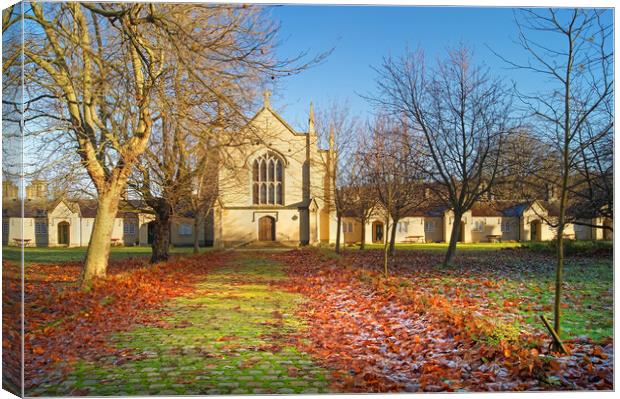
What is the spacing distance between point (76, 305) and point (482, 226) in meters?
4.88

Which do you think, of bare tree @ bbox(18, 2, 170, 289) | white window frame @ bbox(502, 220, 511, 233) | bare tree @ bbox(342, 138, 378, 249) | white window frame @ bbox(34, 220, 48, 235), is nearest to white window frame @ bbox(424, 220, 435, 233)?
bare tree @ bbox(342, 138, 378, 249)

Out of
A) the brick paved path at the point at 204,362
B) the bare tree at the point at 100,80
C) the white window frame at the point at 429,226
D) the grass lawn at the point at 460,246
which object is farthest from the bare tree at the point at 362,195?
the bare tree at the point at 100,80

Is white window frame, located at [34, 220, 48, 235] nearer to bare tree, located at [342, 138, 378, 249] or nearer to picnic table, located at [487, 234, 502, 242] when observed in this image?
bare tree, located at [342, 138, 378, 249]

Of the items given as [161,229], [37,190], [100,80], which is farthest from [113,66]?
[161,229]

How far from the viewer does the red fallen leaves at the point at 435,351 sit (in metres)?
3.77

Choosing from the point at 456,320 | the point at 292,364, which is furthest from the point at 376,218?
the point at 292,364

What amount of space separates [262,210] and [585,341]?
4441mm

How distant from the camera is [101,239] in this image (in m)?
7.09

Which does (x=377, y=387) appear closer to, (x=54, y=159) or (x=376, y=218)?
(x=376, y=218)

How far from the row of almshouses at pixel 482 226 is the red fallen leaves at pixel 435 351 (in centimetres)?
81

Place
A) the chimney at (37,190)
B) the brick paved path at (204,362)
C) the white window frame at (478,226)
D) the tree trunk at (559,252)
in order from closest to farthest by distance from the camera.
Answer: the brick paved path at (204,362), the tree trunk at (559,252), the chimney at (37,190), the white window frame at (478,226)

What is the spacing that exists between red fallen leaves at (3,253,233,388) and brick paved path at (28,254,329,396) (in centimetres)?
22

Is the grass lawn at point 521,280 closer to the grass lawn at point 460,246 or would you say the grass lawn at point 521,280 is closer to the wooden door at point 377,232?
the grass lawn at point 460,246

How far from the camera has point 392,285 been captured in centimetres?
598
